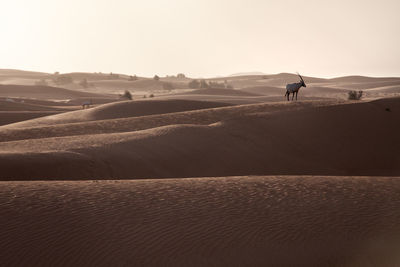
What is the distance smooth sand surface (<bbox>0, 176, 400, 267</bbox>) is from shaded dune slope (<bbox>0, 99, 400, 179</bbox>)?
3419 millimetres

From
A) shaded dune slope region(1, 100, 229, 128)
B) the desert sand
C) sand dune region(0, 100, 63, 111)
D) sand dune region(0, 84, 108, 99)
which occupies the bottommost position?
sand dune region(0, 84, 108, 99)

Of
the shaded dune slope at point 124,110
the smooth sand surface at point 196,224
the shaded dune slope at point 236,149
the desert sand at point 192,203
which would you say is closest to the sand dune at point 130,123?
the shaded dune slope at point 124,110

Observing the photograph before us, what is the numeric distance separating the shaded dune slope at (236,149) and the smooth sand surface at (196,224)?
3.42 metres

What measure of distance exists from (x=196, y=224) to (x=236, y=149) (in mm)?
9485

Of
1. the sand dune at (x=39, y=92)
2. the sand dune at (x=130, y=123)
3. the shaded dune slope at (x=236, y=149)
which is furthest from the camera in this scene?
the sand dune at (x=39, y=92)

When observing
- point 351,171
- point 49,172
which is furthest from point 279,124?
point 49,172

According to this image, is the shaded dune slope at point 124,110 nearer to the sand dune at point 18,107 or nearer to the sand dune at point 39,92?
the sand dune at point 18,107

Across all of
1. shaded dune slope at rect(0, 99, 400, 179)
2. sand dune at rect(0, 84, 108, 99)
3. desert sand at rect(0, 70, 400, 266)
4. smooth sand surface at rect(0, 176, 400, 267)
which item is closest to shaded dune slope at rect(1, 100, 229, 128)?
shaded dune slope at rect(0, 99, 400, 179)

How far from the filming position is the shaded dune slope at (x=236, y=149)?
42.0ft

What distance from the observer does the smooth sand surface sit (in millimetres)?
6238

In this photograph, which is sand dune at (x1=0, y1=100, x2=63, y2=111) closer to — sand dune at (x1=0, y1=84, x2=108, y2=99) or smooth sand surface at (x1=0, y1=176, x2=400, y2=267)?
sand dune at (x1=0, y1=84, x2=108, y2=99)

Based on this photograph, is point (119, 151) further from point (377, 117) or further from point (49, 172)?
point (377, 117)

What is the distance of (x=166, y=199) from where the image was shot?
8.43 metres

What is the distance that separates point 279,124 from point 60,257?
48.4ft
